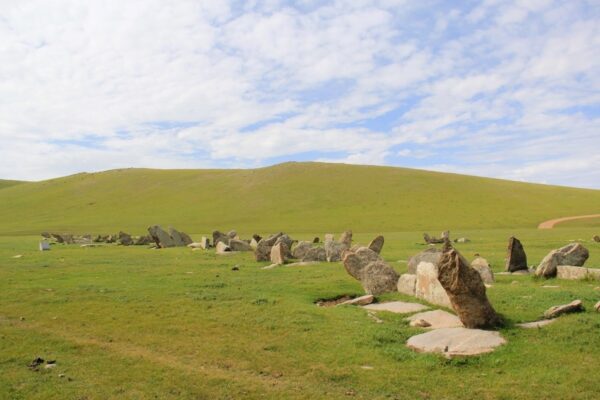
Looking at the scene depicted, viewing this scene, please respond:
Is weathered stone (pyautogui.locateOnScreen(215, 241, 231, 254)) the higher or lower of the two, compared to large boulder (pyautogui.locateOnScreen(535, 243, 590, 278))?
higher

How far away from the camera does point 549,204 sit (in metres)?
93.2

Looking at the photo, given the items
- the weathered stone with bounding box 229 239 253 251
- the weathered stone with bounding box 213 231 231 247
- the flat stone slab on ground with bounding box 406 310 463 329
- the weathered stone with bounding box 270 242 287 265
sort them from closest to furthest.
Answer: the flat stone slab on ground with bounding box 406 310 463 329 → the weathered stone with bounding box 270 242 287 265 → the weathered stone with bounding box 229 239 253 251 → the weathered stone with bounding box 213 231 231 247

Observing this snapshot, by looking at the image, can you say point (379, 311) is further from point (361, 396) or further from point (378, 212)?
point (378, 212)

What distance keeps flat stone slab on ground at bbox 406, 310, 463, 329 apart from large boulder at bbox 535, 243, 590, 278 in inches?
291

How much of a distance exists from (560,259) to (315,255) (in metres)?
12.0

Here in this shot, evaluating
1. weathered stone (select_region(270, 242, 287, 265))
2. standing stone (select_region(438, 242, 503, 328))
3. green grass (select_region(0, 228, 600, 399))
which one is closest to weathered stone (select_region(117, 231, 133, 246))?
weathered stone (select_region(270, 242, 287, 265))

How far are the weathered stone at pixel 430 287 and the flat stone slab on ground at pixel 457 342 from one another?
280 centimetres

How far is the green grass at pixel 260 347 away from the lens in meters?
10.1

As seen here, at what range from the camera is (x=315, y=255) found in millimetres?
28984

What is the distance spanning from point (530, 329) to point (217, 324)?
767 centimetres

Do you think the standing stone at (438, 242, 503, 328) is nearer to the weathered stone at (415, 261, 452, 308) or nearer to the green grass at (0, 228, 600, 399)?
the green grass at (0, 228, 600, 399)

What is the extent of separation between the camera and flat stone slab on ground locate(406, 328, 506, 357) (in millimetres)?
11651

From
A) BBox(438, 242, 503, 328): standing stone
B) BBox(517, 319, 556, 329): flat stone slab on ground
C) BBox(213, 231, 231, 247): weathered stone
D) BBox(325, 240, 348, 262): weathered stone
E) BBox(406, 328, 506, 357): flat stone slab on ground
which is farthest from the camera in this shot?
BBox(213, 231, 231, 247): weathered stone

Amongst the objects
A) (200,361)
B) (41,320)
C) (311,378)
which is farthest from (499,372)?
(41,320)
